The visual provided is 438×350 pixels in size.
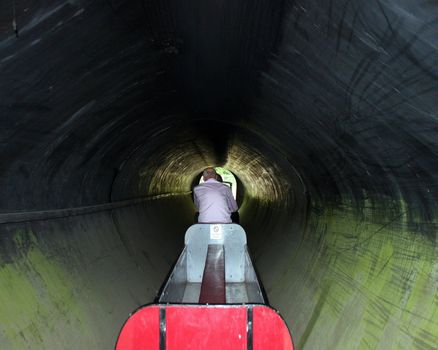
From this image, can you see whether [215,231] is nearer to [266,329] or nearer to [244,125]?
[244,125]

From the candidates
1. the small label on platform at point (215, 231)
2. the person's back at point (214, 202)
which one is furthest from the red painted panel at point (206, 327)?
the person's back at point (214, 202)

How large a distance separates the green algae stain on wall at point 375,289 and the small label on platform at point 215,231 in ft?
4.77

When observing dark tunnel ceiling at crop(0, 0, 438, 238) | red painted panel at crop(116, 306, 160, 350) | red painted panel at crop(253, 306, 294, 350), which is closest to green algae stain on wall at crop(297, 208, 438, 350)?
dark tunnel ceiling at crop(0, 0, 438, 238)

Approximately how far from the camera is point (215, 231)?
684 centimetres

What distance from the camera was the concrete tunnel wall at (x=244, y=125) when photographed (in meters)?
2.92

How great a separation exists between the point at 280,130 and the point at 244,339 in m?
3.51

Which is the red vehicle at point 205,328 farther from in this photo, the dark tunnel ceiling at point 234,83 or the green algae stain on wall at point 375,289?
the dark tunnel ceiling at point 234,83

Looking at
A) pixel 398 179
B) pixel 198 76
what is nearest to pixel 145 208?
pixel 198 76

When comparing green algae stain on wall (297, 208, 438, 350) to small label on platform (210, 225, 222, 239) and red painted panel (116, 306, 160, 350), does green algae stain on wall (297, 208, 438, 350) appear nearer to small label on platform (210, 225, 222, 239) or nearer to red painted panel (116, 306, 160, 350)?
small label on platform (210, 225, 222, 239)

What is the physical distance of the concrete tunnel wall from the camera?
2.92 m

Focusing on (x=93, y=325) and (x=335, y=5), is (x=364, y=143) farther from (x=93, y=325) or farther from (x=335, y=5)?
(x=93, y=325)

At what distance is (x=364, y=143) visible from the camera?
3885 mm

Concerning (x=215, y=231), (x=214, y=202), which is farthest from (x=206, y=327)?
(x=214, y=202)

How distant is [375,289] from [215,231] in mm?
2896
